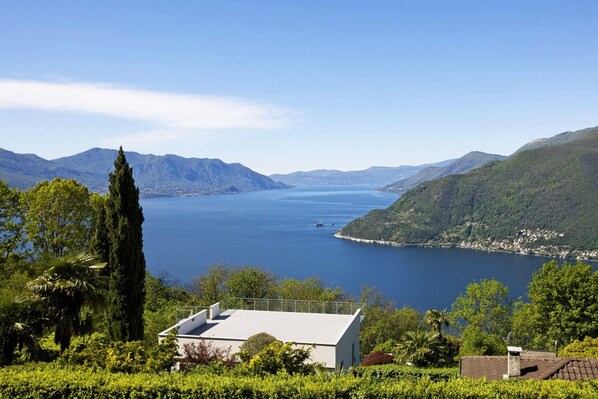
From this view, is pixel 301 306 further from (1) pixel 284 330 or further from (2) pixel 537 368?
(2) pixel 537 368

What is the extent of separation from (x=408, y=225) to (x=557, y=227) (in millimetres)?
48487

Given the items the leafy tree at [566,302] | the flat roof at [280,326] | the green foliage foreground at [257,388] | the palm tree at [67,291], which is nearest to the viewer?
the green foliage foreground at [257,388]

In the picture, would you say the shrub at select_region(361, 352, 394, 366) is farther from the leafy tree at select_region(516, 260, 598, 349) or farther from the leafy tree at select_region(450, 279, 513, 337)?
the leafy tree at select_region(450, 279, 513, 337)

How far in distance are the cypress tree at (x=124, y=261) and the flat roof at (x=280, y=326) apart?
12.2 ft

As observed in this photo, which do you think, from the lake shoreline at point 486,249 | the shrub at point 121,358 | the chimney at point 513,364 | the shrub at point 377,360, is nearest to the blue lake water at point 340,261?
the lake shoreline at point 486,249

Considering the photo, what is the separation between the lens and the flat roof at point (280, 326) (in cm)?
2178

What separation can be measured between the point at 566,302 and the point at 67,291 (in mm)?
30435

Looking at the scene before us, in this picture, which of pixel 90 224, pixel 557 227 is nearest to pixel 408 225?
pixel 557 227

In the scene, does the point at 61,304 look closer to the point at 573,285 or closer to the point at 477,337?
the point at 477,337

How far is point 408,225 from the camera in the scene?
624ft

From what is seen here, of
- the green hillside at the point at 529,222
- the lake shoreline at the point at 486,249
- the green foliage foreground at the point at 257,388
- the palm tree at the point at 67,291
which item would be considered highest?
the palm tree at the point at 67,291

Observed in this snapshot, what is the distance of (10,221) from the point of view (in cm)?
2688

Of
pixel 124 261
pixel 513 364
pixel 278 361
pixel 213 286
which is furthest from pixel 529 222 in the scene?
pixel 278 361

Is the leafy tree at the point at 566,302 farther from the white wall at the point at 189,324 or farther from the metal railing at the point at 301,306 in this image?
the white wall at the point at 189,324
